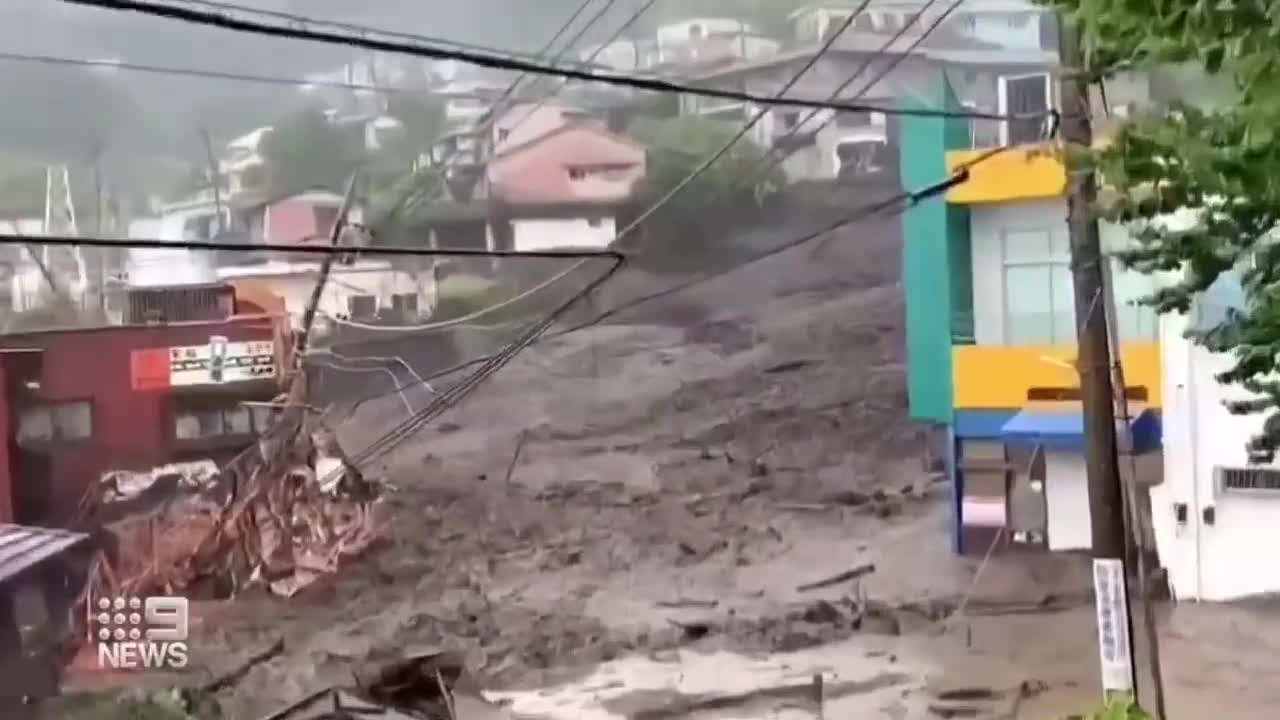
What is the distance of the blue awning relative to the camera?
320 cm

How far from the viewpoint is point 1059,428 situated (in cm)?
323

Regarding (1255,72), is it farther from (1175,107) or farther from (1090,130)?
(1090,130)

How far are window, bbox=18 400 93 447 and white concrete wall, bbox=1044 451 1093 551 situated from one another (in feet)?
7.57

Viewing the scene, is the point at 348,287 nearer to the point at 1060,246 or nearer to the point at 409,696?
the point at 409,696

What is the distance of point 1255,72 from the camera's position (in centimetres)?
156

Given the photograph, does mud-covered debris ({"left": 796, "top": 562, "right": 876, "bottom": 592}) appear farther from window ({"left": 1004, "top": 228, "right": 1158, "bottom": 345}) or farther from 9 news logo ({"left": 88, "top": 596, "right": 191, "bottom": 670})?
9 news logo ({"left": 88, "top": 596, "right": 191, "bottom": 670})

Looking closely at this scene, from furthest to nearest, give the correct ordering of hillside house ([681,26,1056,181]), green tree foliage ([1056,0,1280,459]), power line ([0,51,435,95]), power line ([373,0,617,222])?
hillside house ([681,26,1056,181]) → power line ([373,0,617,222]) → power line ([0,51,435,95]) → green tree foliage ([1056,0,1280,459])

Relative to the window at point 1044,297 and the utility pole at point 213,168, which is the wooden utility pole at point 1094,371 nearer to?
the window at point 1044,297

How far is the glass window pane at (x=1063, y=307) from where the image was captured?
3.26m

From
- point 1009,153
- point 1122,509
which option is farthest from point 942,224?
point 1122,509

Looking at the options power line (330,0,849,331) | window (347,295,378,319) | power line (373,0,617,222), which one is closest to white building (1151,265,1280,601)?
power line (330,0,849,331)

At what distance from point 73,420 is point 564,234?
4.09 feet

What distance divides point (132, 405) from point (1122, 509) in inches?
89.2

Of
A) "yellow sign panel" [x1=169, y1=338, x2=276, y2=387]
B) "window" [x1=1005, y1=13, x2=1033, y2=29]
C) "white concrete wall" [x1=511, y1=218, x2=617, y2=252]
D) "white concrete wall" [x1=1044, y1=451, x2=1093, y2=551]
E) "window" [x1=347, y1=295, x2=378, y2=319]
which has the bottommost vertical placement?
"white concrete wall" [x1=1044, y1=451, x2=1093, y2=551]
